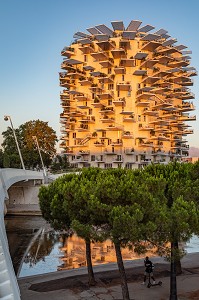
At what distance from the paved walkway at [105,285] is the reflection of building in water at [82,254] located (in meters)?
5.60

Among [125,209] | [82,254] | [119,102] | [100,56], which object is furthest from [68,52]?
[125,209]

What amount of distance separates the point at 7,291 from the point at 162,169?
12655 millimetres

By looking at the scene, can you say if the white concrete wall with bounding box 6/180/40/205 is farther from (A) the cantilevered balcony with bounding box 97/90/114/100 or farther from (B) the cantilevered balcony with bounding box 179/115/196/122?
(B) the cantilevered balcony with bounding box 179/115/196/122

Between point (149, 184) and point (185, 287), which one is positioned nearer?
point (149, 184)

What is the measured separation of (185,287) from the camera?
71.7ft

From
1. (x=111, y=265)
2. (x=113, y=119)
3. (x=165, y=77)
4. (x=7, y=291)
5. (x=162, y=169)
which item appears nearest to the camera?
(x=7, y=291)

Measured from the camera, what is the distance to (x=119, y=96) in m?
104

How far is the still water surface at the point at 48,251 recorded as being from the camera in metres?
32.1

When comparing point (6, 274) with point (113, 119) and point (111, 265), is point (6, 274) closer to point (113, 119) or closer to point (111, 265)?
point (111, 265)

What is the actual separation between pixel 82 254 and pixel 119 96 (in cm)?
7168

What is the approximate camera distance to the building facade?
103 m

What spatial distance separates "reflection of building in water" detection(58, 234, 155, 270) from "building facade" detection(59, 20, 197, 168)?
62.6 meters

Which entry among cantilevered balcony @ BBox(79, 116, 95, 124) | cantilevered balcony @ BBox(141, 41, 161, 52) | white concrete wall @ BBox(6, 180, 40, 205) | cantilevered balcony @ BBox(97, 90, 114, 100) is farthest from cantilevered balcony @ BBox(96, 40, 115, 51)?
white concrete wall @ BBox(6, 180, 40, 205)

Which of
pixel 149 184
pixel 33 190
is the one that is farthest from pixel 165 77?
pixel 149 184
